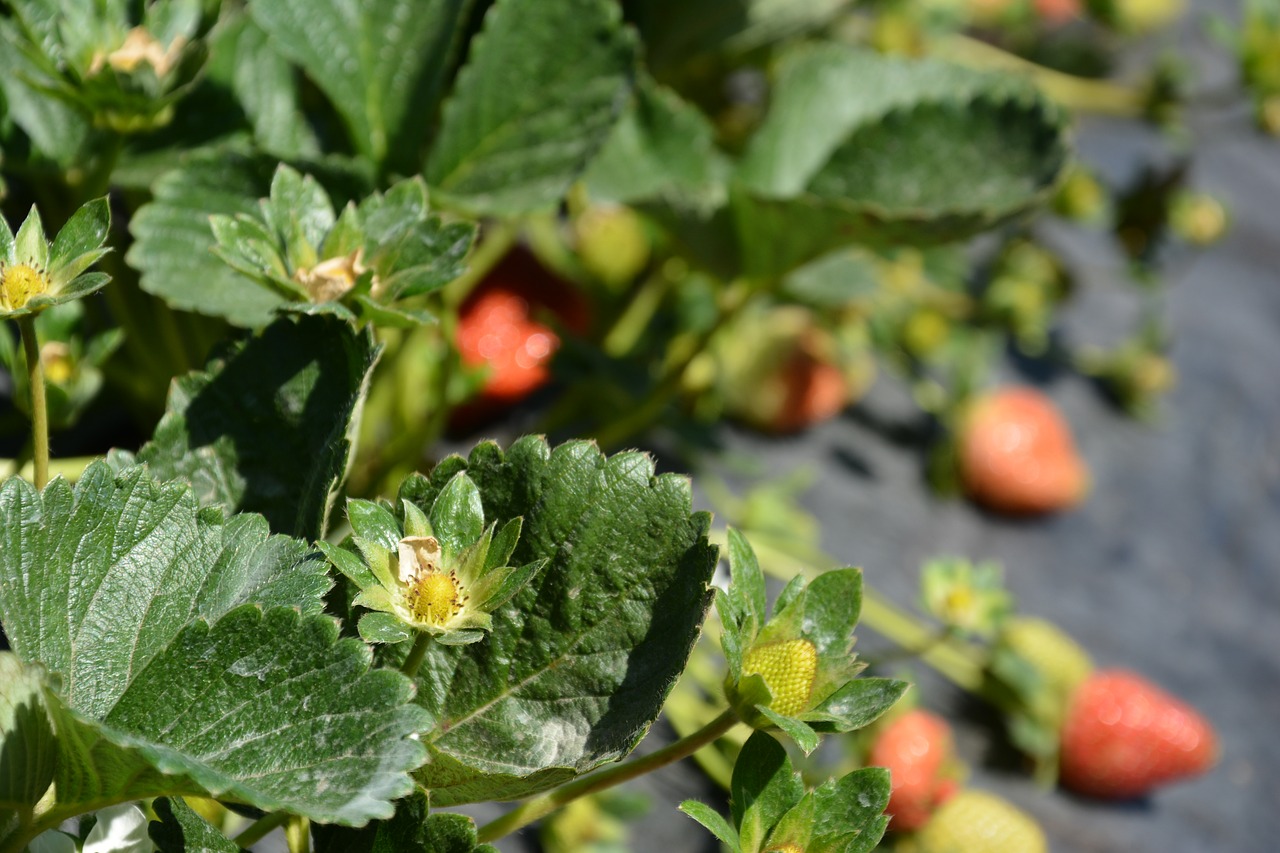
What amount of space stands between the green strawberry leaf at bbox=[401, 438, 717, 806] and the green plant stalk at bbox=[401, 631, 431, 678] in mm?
36

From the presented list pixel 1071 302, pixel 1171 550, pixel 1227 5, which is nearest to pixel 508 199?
pixel 1171 550

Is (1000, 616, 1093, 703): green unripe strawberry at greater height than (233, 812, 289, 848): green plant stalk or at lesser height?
lesser

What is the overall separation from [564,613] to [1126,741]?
2.26ft

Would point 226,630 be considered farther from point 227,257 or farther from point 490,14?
point 490,14

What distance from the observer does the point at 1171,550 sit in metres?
1.23

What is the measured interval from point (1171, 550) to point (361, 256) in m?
1.02

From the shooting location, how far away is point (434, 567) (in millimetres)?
407

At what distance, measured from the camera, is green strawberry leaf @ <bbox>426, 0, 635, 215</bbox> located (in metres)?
0.64

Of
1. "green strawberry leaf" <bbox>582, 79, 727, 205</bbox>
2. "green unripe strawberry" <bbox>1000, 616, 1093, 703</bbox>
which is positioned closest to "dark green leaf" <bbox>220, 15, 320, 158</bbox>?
"green strawberry leaf" <bbox>582, 79, 727, 205</bbox>

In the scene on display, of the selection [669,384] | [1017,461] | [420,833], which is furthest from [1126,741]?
[420,833]

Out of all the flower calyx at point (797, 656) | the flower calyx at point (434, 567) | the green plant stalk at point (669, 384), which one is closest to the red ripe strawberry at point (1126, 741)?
the green plant stalk at point (669, 384)

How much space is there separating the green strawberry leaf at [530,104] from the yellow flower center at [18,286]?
27 cm

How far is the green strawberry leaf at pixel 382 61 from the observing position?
636 millimetres

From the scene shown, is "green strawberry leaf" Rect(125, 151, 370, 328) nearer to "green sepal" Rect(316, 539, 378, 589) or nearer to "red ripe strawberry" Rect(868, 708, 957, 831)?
"green sepal" Rect(316, 539, 378, 589)
